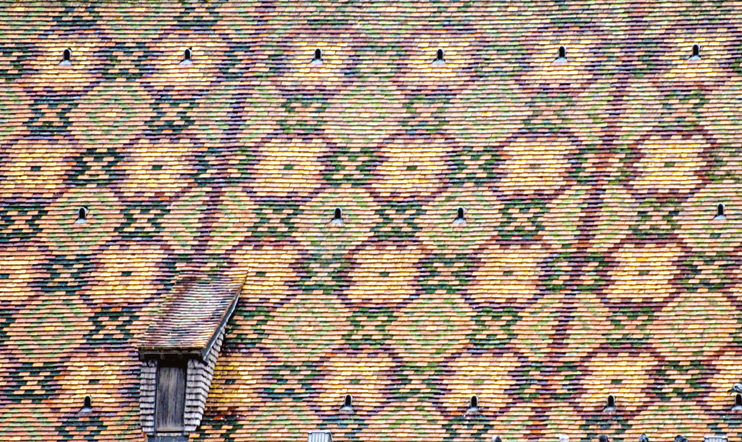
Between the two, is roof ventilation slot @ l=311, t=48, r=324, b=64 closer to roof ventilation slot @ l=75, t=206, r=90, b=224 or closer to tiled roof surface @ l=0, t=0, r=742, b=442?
tiled roof surface @ l=0, t=0, r=742, b=442

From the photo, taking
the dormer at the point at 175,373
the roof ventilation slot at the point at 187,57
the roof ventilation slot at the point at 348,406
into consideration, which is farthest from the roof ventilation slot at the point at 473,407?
the roof ventilation slot at the point at 187,57

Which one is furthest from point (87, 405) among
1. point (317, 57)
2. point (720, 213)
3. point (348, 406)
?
point (720, 213)

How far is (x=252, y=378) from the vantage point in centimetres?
1886

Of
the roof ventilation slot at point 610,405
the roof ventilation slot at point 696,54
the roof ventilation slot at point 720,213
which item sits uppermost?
the roof ventilation slot at point 696,54

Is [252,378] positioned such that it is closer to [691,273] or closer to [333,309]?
[333,309]

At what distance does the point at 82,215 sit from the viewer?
2056 cm

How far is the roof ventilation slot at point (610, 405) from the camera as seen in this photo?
1812 cm

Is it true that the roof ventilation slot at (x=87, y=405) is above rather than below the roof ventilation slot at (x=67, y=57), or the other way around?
below

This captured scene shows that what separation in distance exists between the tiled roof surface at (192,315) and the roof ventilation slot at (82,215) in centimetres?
182

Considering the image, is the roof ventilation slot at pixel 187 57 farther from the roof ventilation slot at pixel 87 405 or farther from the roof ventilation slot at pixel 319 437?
the roof ventilation slot at pixel 319 437

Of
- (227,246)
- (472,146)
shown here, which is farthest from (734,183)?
(227,246)

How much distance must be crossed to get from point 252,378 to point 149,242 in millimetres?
2660

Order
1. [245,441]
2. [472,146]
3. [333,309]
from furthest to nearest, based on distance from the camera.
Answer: [472,146]
[333,309]
[245,441]

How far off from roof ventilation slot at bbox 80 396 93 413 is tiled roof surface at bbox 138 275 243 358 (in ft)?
3.55
